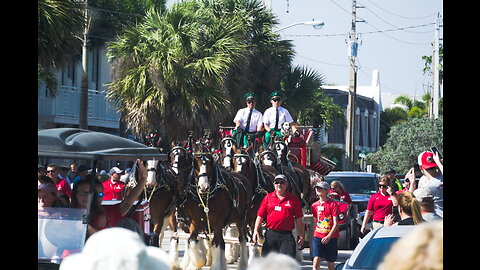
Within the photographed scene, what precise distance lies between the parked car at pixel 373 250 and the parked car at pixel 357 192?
10.9 m

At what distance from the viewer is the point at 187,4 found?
28172 millimetres

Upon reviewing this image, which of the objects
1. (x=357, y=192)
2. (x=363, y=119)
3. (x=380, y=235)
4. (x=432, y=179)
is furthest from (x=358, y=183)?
(x=363, y=119)

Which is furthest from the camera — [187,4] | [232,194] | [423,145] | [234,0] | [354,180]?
[423,145]

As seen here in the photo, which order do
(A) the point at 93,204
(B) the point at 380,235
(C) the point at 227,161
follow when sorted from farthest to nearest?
1. (C) the point at 227,161
2. (A) the point at 93,204
3. (B) the point at 380,235

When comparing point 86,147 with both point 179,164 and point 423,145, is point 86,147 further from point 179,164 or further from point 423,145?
point 423,145

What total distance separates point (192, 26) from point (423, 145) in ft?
80.1

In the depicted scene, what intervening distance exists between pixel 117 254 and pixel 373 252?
193 inches

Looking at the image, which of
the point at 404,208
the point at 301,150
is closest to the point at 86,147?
the point at 404,208

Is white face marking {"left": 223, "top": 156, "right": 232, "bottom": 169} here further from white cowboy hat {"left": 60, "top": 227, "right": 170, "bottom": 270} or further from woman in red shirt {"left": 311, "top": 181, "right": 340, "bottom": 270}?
white cowboy hat {"left": 60, "top": 227, "right": 170, "bottom": 270}

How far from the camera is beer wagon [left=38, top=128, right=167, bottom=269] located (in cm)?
777

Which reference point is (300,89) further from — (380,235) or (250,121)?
(380,235)

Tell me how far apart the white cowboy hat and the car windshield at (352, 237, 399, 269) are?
179 inches

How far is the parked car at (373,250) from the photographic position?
7957 millimetres

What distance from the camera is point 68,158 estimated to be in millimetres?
7754
